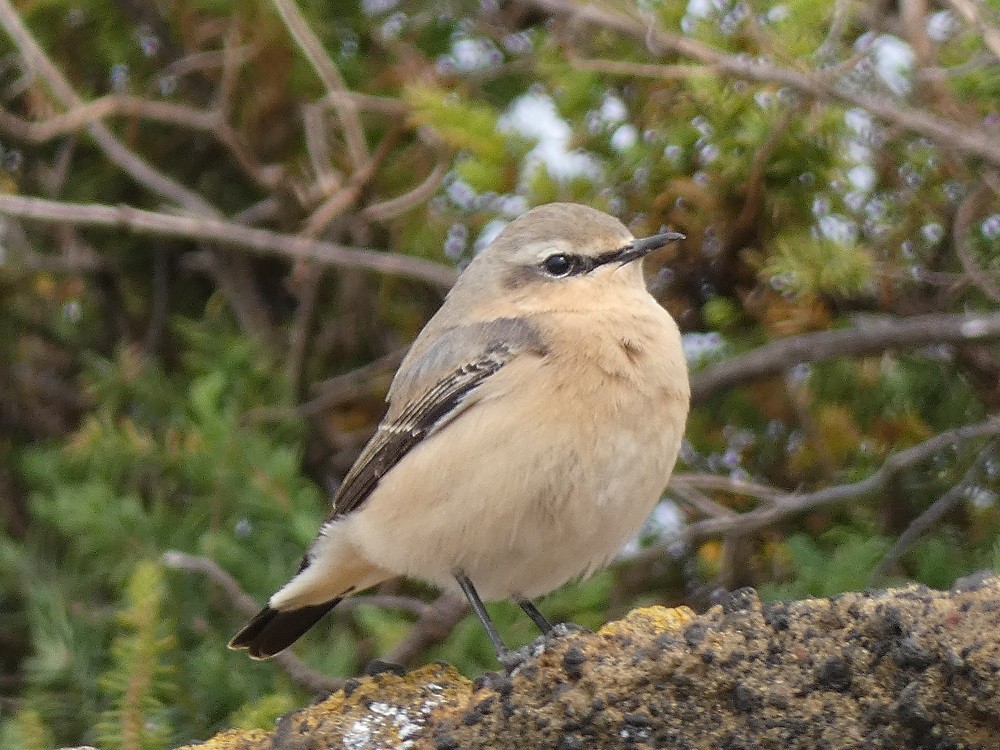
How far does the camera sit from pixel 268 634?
4715 mm

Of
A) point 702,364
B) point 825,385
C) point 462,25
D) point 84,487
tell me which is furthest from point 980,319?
point 84,487

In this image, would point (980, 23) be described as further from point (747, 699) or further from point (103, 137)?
point (103, 137)

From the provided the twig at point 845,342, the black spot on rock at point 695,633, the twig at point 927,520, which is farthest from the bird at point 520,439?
the black spot on rock at point 695,633

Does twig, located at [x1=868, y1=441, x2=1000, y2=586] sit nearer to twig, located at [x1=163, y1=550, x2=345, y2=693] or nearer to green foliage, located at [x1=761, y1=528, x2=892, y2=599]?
green foliage, located at [x1=761, y1=528, x2=892, y2=599]

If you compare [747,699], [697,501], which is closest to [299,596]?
[697,501]

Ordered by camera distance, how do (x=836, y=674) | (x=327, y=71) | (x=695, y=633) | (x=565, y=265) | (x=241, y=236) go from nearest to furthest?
1. (x=836, y=674)
2. (x=695, y=633)
3. (x=565, y=265)
4. (x=327, y=71)
5. (x=241, y=236)

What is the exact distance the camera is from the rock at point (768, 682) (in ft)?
8.80

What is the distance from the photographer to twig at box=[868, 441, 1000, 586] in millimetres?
4355

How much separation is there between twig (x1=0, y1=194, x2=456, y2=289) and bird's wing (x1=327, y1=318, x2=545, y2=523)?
2.16ft

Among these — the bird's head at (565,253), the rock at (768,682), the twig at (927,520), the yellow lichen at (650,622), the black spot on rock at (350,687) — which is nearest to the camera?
the rock at (768,682)

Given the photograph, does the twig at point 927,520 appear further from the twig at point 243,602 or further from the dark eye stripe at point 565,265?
the twig at point 243,602

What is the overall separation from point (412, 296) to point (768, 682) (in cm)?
356

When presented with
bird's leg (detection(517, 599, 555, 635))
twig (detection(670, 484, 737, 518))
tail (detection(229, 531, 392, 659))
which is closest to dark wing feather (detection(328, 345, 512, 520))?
tail (detection(229, 531, 392, 659))

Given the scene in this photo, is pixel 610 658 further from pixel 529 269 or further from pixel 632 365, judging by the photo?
pixel 529 269
